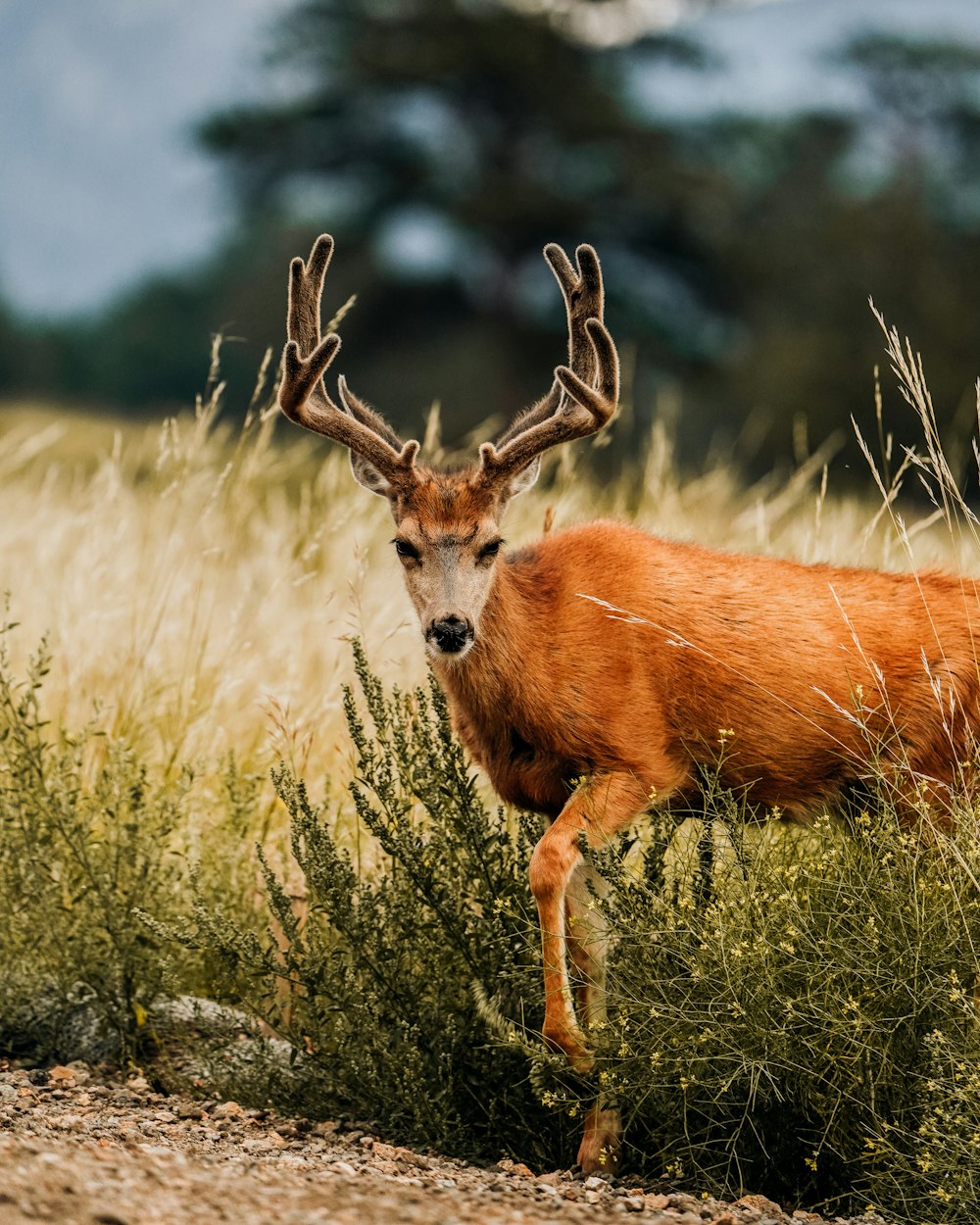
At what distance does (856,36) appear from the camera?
120 ft

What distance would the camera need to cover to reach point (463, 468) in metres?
5.23

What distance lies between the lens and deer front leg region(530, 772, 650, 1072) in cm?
427

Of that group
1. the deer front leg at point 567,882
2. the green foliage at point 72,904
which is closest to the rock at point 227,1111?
the green foliage at point 72,904

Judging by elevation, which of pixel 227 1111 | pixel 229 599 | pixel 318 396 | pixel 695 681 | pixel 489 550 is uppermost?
pixel 318 396

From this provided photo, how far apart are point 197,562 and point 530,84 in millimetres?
25054

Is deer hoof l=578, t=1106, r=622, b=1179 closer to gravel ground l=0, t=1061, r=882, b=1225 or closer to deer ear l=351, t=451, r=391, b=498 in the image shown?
gravel ground l=0, t=1061, r=882, b=1225

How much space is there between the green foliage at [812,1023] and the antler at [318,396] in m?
1.49

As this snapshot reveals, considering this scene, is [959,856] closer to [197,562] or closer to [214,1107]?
[214,1107]

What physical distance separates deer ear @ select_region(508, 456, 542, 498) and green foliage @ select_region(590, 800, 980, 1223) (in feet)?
4.31

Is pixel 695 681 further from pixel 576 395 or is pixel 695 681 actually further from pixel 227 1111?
pixel 227 1111

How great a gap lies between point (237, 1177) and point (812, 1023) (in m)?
1.37

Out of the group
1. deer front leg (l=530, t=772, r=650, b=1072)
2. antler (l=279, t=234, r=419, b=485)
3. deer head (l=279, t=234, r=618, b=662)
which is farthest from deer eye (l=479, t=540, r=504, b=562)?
deer front leg (l=530, t=772, r=650, b=1072)

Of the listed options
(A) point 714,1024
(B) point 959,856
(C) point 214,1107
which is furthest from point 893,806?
(C) point 214,1107

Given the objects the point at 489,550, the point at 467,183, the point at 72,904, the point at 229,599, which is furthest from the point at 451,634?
the point at 467,183
